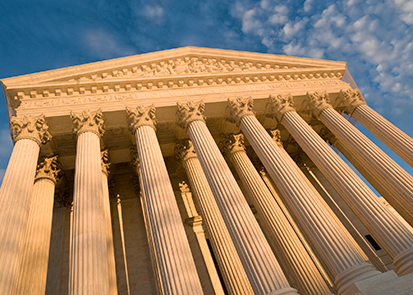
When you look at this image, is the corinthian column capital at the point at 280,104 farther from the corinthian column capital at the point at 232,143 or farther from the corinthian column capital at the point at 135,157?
the corinthian column capital at the point at 135,157

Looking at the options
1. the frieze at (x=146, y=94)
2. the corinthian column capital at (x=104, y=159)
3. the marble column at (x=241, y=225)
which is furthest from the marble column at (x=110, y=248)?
the marble column at (x=241, y=225)

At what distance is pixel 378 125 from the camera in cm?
2133

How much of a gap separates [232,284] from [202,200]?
18.5 feet

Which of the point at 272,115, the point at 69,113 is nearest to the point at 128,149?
the point at 69,113

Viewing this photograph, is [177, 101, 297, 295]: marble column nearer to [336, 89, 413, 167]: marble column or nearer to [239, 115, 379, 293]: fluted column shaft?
[239, 115, 379, 293]: fluted column shaft

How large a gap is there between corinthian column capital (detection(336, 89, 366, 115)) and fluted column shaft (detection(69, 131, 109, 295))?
20811 mm

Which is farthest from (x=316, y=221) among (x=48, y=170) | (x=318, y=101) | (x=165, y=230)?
(x=48, y=170)

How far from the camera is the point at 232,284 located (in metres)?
15.7

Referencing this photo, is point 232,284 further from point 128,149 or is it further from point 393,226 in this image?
point 128,149

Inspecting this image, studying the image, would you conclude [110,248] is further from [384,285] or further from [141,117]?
[384,285]

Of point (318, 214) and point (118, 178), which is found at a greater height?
point (118, 178)

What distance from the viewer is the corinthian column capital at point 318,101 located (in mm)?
23188

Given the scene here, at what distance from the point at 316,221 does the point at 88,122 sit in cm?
1528

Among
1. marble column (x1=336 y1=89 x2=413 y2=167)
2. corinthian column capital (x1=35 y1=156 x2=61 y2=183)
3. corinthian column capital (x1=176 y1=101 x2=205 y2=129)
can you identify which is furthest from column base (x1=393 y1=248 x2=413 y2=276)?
corinthian column capital (x1=35 y1=156 x2=61 y2=183)
